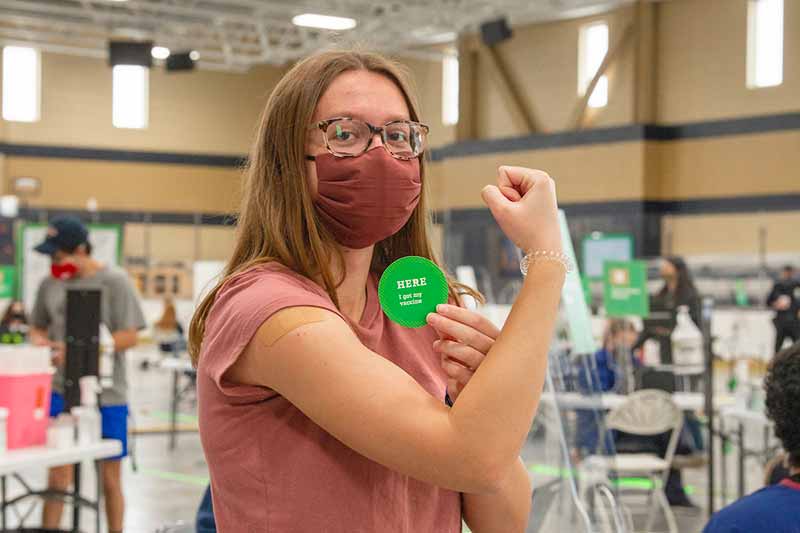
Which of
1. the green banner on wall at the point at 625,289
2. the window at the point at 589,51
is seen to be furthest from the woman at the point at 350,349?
the window at the point at 589,51

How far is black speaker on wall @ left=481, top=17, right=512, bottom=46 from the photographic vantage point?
14.6 metres

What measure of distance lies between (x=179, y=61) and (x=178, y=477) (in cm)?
921

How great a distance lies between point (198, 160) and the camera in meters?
21.6

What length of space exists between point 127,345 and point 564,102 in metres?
12.9

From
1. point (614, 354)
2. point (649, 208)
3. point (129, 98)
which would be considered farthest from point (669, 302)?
point (129, 98)

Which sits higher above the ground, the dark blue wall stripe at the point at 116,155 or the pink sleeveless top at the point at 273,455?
the dark blue wall stripe at the point at 116,155

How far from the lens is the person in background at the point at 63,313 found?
538 cm

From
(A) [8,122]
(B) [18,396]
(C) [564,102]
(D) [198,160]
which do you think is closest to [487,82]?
(C) [564,102]

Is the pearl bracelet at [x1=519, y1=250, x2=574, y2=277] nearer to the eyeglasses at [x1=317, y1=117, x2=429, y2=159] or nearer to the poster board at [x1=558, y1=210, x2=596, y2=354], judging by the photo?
the eyeglasses at [x1=317, y1=117, x2=429, y2=159]

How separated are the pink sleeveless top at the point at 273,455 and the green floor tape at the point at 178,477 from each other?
714cm

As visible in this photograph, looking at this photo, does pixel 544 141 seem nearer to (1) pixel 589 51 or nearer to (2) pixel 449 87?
(1) pixel 589 51

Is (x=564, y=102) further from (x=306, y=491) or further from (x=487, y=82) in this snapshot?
(x=306, y=491)

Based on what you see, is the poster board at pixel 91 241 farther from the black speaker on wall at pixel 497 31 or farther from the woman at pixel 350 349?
the woman at pixel 350 349

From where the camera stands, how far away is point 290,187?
1.22 metres
